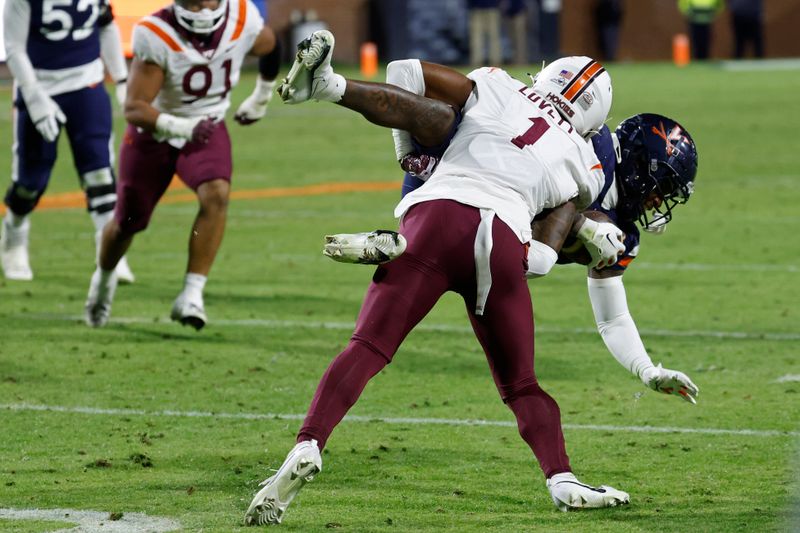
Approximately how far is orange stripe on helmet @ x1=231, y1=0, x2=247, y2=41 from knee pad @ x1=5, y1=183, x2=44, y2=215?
1884 millimetres

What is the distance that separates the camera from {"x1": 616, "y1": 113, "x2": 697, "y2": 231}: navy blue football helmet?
494 cm

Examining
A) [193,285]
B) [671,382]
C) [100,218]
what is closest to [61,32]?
[100,218]

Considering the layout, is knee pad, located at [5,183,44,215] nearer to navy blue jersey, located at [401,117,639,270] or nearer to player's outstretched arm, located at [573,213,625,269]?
navy blue jersey, located at [401,117,639,270]

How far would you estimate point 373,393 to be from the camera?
6.30 meters

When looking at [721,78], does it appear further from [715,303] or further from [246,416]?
[246,416]

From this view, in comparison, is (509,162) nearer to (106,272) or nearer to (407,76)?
(407,76)

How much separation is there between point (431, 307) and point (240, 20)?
3.58 metres


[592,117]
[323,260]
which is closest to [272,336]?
[323,260]

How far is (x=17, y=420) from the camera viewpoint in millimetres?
5707

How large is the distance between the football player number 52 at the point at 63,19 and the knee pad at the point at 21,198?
0.87 meters

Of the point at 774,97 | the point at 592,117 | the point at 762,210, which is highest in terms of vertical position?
the point at 592,117

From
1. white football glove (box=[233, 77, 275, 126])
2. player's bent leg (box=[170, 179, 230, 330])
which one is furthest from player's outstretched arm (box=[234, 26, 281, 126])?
player's bent leg (box=[170, 179, 230, 330])

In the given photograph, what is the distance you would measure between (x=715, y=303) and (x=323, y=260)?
2.65 meters

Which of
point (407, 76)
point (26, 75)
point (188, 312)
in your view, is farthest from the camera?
point (26, 75)
